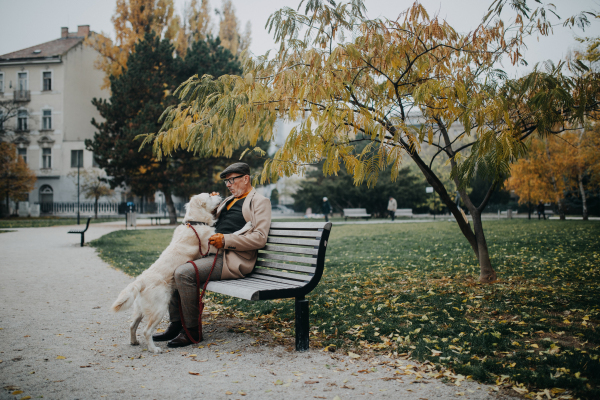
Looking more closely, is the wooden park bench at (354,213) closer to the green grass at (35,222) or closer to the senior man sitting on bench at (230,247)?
the green grass at (35,222)

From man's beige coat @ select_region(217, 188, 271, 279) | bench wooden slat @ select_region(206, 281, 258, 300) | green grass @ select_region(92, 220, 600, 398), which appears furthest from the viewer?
man's beige coat @ select_region(217, 188, 271, 279)

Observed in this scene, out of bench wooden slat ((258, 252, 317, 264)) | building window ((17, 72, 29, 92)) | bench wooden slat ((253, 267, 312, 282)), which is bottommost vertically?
bench wooden slat ((253, 267, 312, 282))

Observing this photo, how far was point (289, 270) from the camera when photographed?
4.01 meters

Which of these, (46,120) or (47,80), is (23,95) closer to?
(47,80)

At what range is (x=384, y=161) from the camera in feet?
14.3

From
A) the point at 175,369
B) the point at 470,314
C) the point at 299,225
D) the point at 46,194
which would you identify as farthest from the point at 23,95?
the point at 470,314

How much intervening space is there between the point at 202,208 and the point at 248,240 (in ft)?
1.86

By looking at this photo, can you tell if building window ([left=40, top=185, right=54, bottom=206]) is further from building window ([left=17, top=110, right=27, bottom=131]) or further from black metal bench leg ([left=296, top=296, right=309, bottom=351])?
black metal bench leg ([left=296, top=296, right=309, bottom=351])

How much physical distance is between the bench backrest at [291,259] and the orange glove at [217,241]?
489 millimetres

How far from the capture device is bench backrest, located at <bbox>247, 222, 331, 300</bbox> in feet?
12.3

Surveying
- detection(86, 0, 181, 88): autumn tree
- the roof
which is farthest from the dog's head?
the roof

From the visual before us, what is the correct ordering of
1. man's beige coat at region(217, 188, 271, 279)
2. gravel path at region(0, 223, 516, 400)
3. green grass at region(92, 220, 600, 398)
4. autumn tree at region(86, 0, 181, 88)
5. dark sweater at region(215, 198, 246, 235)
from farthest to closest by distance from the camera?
autumn tree at region(86, 0, 181, 88) → dark sweater at region(215, 198, 246, 235) → man's beige coat at region(217, 188, 271, 279) → green grass at region(92, 220, 600, 398) → gravel path at region(0, 223, 516, 400)

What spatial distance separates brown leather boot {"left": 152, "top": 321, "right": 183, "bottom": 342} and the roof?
43119 mm

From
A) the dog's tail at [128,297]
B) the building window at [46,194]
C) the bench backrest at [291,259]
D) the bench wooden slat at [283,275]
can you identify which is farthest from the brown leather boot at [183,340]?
the building window at [46,194]
